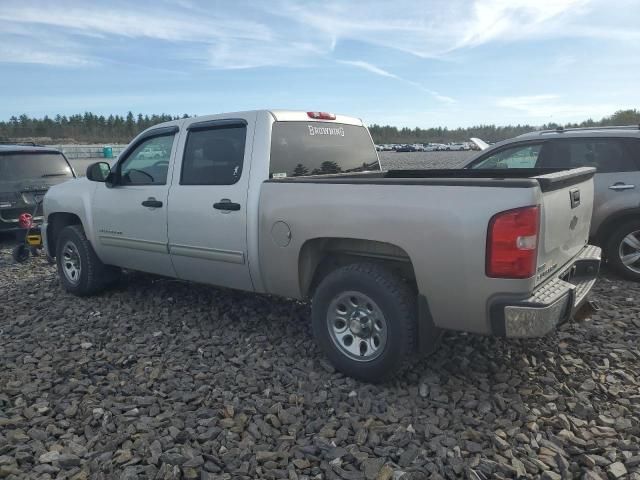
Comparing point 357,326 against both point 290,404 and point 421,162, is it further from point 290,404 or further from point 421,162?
point 421,162

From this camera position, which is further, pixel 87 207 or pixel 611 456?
pixel 87 207


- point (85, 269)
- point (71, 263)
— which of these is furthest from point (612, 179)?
point (71, 263)

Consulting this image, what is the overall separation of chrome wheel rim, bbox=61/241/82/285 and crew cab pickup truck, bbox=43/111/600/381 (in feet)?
0.70

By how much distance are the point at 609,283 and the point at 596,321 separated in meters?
1.38

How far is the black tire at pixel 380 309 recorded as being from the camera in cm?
342

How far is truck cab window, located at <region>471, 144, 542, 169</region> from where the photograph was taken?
653 centimetres

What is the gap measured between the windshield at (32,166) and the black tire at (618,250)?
8.49 metres

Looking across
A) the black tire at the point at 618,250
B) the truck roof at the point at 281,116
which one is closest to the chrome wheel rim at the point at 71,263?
the truck roof at the point at 281,116

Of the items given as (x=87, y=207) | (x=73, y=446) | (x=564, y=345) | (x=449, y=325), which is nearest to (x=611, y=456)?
(x=449, y=325)

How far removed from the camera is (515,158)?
6645 millimetres

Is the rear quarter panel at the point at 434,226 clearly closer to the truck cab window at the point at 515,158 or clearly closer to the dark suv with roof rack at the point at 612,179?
the dark suv with roof rack at the point at 612,179

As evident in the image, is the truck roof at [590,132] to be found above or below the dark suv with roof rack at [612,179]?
above

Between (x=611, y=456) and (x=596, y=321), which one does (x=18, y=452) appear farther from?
(x=596, y=321)

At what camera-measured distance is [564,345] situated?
423cm
